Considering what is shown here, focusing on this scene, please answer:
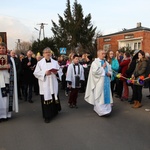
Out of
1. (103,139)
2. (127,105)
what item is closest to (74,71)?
(127,105)

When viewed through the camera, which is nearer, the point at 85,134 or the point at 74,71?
the point at 85,134

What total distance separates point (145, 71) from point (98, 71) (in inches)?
76.4

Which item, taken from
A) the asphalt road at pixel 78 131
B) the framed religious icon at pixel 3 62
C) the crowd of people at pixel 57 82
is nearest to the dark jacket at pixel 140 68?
the crowd of people at pixel 57 82

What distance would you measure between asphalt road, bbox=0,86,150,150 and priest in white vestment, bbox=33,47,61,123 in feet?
1.07

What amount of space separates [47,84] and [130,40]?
111 feet

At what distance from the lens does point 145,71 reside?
8.02m

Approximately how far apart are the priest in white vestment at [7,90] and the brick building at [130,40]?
29910 millimetres

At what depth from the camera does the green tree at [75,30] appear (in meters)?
46.2

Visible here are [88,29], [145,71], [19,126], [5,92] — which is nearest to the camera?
[19,126]

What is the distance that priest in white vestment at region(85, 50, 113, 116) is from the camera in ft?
22.9

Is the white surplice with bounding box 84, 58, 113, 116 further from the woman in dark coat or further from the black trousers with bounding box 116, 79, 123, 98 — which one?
the black trousers with bounding box 116, 79, 123, 98

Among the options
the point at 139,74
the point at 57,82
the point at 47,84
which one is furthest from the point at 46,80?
the point at 139,74

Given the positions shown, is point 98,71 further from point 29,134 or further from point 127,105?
point 29,134

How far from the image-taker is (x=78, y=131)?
5648 millimetres
